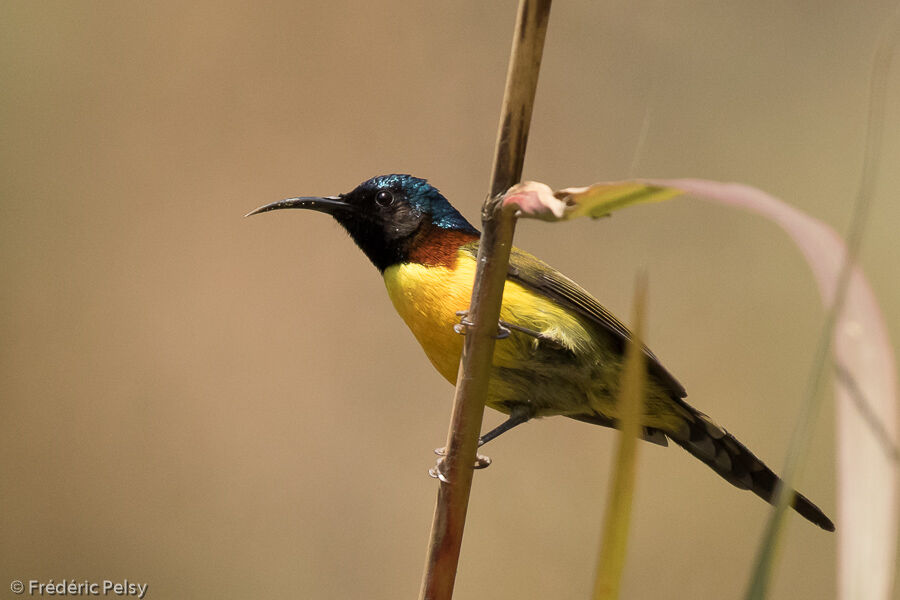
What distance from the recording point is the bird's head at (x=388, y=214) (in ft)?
6.86

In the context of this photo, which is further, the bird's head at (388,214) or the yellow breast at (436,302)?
the bird's head at (388,214)

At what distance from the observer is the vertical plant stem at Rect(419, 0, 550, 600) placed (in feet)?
2.60

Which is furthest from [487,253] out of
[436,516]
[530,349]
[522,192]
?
[530,349]

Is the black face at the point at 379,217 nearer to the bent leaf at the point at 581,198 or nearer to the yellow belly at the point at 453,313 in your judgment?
the yellow belly at the point at 453,313

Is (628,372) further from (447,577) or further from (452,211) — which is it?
(452,211)

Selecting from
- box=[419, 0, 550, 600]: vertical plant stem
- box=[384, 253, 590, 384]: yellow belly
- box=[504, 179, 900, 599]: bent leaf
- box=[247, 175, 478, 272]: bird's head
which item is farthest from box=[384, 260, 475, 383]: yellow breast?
box=[504, 179, 900, 599]: bent leaf

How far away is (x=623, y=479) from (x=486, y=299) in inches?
15.3

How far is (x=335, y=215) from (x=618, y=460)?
1.68 metres

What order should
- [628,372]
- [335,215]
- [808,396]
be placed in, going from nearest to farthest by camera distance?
1. [808,396]
2. [628,372]
3. [335,215]

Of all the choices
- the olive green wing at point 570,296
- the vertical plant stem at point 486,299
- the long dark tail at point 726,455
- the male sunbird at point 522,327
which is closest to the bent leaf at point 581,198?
the vertical plant stem at point 486,299

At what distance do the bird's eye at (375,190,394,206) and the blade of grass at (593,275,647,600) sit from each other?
5.36 feet

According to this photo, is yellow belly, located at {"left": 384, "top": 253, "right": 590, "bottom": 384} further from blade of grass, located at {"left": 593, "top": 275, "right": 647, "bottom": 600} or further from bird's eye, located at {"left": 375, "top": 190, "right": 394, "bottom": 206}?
blade of grass, located at {"left": 593, "top": 275, "right": 647, "bottom": 600}

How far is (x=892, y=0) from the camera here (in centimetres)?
288

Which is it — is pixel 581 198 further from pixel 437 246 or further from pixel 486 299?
pixel 437 246
